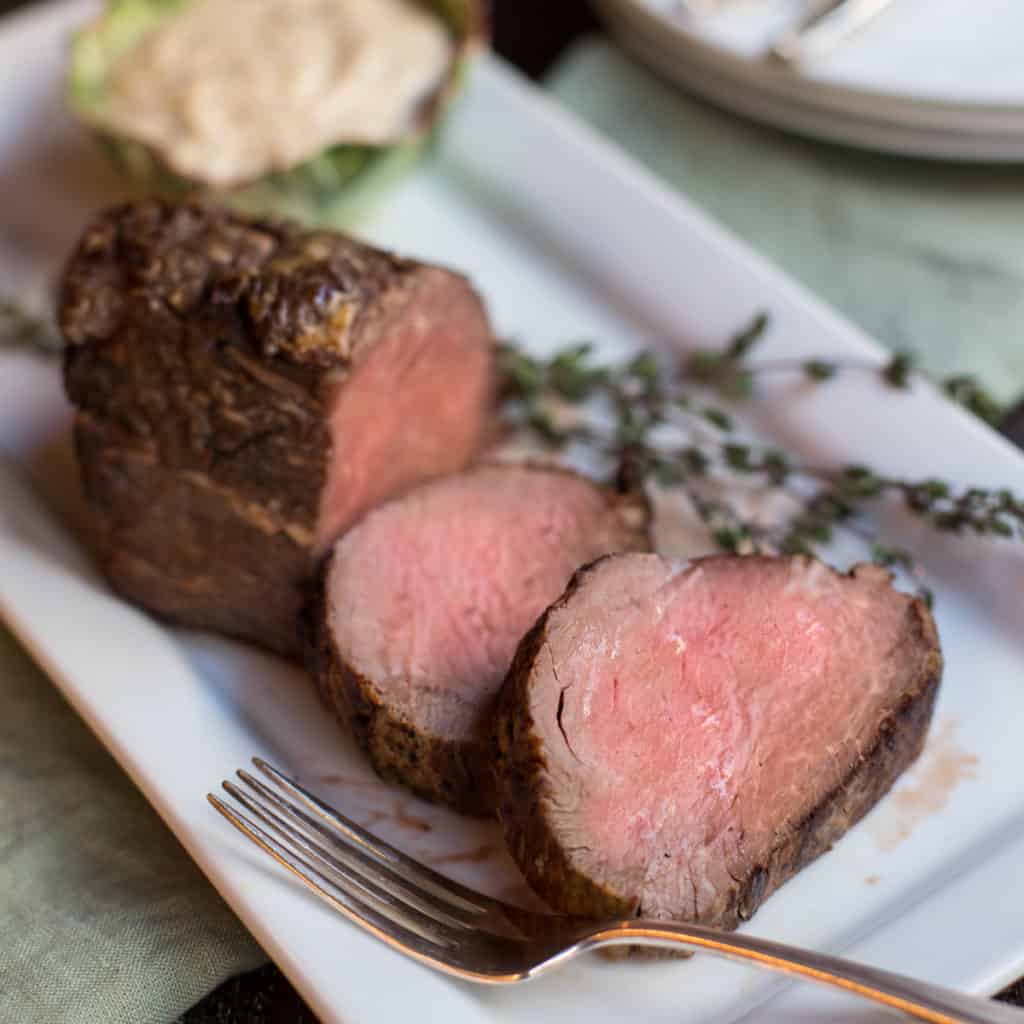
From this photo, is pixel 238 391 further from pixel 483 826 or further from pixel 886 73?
pixel 886 73

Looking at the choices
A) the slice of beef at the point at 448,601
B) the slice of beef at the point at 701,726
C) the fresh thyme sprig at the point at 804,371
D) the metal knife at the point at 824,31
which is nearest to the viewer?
the slice of beef at the point at 701,726

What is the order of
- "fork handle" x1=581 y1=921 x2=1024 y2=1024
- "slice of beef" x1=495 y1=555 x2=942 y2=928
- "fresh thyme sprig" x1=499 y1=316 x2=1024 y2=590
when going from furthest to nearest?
1. "fresh thyme sprig" x1=499 y1=316 x2=1024 y2=590
2. "slice of beef" x1=495 y1=555 x2=942 y2=928
3. "fork handle" x1=581 y1=921 x2=1024 y2=1024

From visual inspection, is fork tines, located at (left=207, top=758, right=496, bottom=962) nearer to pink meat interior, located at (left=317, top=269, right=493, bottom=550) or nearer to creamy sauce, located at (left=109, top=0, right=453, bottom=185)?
pink meat interior, located at (left=317, top=269, right=493, bottom=550)

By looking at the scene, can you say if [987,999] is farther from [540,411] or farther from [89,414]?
[89,414]

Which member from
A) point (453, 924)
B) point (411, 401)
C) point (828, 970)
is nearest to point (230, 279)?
point (411, 401)

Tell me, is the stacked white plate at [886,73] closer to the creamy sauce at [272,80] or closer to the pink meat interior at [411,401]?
the creamy sauce at [272,80]

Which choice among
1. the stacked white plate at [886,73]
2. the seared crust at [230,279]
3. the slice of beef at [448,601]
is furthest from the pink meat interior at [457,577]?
the stacked white plate at [886,73]

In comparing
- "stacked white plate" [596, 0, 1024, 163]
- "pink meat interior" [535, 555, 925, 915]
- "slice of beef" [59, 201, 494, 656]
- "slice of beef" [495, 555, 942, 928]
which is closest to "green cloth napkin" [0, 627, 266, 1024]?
"slice of beef" [59, 201, 494, 656]
